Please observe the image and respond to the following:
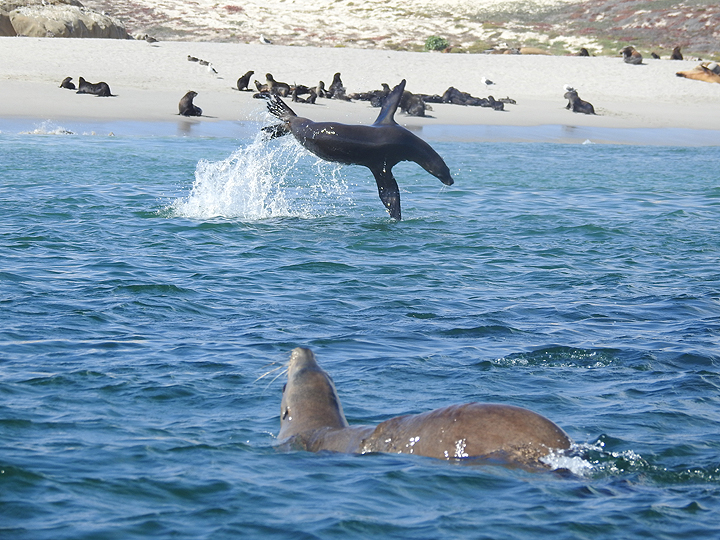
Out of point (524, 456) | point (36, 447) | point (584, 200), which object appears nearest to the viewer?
point (524, 456)

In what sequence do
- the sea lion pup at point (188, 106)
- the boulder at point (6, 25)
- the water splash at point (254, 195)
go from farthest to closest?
the boulder at point (6, 25)
the sea lion pup at point (188, 106)
the water splash at point (254, 195)

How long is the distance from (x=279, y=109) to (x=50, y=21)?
30.7 m

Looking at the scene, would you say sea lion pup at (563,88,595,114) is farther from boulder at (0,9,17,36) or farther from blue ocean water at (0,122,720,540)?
boulder at (0,9,17,36)

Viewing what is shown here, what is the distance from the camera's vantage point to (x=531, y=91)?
3700 cm

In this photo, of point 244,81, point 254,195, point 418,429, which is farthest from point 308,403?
point 244,81

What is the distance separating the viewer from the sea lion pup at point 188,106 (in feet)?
89.7

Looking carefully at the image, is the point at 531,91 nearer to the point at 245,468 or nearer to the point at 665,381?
the point at 665,381

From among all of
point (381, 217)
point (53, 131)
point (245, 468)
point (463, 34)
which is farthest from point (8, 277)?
point (463, 34)

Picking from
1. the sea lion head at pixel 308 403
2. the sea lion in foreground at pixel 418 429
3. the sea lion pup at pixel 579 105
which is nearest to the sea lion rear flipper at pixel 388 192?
the sea lion in foreground at pixel 418 429

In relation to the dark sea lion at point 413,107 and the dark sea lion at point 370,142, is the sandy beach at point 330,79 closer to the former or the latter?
the dark sea lion at point 413,107

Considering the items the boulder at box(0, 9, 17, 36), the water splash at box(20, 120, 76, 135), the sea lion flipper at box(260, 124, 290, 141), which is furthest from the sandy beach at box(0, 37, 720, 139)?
the sea lion flipper at box(260, 124, 290, 141)

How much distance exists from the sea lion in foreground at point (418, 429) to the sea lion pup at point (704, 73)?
3706cm

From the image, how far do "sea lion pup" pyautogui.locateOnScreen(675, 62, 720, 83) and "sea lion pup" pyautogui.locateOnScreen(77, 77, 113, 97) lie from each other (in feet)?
79.1

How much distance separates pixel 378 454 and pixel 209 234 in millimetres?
8081
